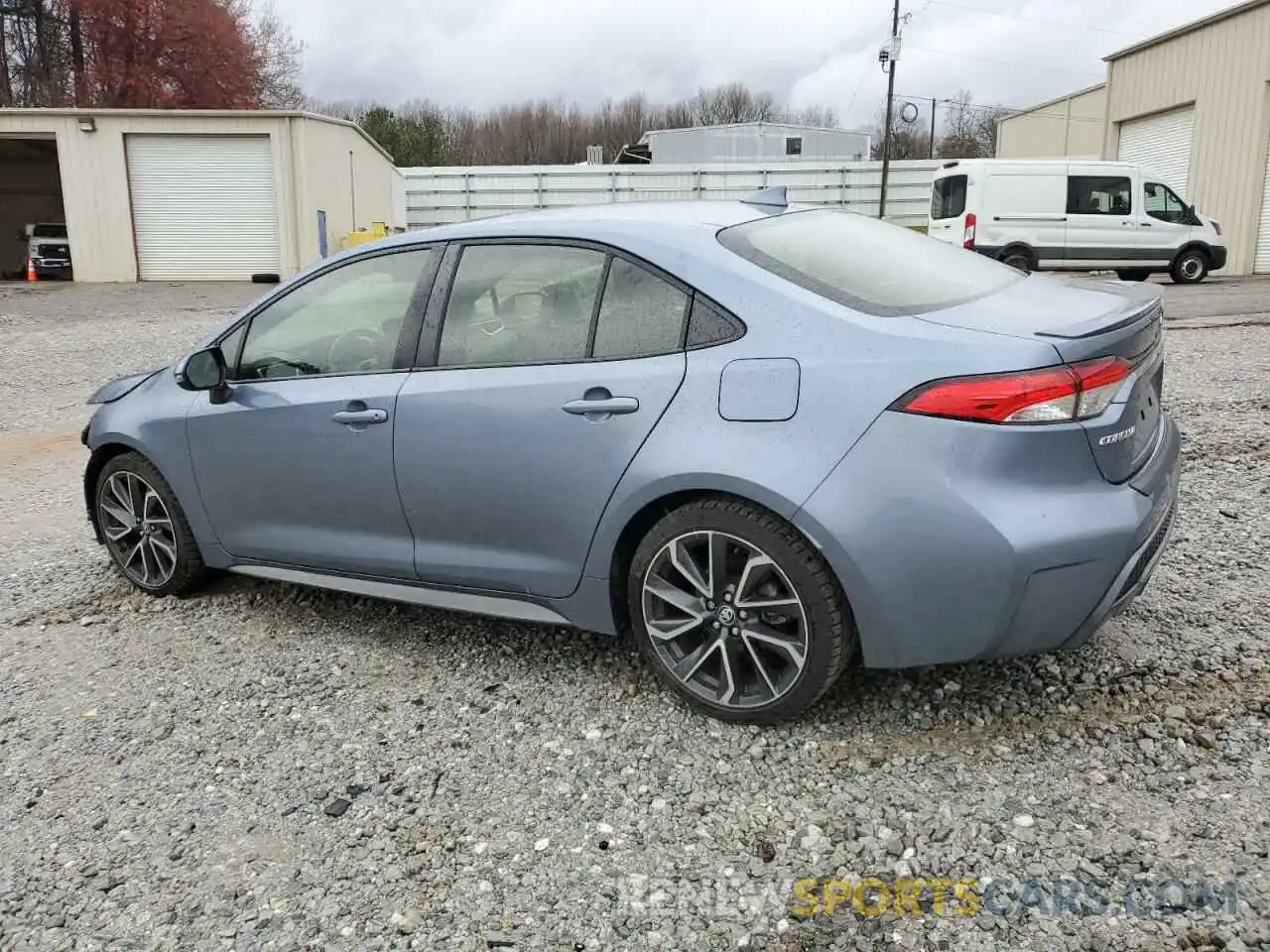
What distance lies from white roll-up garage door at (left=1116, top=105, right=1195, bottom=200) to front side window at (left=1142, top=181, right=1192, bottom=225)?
2.70 meters

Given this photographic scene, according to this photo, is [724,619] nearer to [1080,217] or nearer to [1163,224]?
[1080,217]

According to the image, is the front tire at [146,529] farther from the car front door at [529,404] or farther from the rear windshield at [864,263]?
the rear windshield at [864,263]

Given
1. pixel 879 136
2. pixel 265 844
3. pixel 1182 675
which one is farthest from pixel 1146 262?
pixel 879 136

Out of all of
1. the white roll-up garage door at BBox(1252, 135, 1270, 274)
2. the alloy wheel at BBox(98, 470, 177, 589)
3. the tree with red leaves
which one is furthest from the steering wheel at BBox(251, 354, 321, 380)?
the tree with red leaves

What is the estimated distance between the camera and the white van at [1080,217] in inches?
737

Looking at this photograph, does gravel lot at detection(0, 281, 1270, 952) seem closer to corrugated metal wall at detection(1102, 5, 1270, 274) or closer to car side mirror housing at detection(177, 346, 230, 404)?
car side mirror housing at detection(177, 346, 230, 404)

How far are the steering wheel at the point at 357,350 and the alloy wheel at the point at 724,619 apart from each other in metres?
1.29

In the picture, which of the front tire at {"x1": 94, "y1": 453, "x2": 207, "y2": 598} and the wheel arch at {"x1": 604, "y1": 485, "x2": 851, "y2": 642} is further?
the front tire at {"x1": 94, "y1": 453, "x2": 207, "y2": 598}

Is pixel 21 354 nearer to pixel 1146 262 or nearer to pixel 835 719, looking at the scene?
pixel 835 719

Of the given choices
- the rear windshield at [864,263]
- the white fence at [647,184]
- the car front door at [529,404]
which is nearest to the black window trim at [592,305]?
the car front door at [529,404]

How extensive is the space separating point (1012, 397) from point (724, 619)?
988 mm

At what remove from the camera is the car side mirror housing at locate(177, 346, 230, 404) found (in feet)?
12.5

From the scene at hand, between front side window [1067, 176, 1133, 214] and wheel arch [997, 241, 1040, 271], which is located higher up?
front side window [1067, 176, 1133, 214]

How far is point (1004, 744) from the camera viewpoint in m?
2.83
